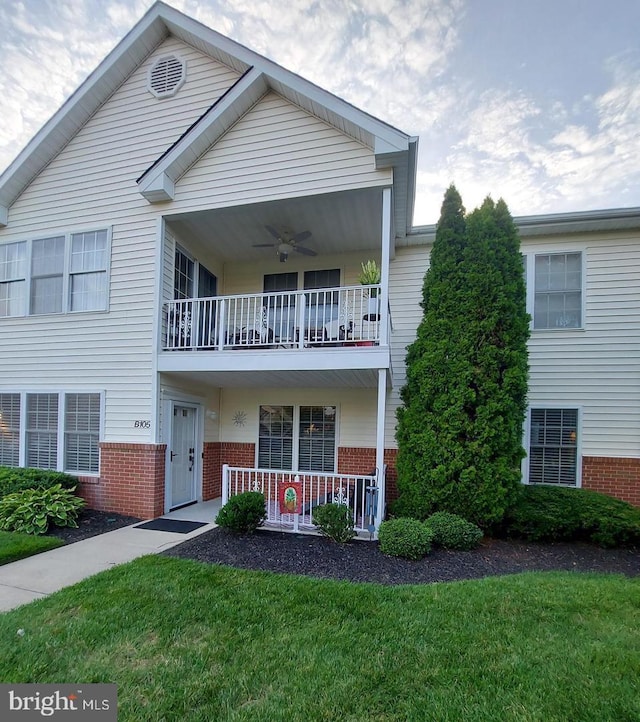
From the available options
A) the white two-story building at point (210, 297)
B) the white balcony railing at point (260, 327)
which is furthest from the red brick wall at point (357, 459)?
the white balcony railing at point (260, 327)

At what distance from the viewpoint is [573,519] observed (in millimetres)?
6367

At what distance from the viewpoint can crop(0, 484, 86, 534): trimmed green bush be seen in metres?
6.54

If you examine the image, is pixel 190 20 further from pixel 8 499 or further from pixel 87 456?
pixel 8 499

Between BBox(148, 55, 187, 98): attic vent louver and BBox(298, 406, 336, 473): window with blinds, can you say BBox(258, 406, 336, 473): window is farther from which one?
BBox(148, 55, 187, 98): attic vent louver

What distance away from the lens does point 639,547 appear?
6203mm

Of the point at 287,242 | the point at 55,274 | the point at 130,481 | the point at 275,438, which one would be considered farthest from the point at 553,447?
the point at 55,274

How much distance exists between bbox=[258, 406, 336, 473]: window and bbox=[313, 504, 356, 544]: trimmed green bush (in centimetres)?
318

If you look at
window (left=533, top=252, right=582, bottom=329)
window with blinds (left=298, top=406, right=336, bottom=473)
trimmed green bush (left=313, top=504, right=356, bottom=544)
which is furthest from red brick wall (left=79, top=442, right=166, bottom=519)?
window (left=533, top=252, right=582, bottom=329)

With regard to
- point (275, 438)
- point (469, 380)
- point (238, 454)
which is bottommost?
point (238, 454)

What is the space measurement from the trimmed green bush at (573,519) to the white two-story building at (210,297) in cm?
160

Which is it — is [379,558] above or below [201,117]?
below

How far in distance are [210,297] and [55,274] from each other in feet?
11.4

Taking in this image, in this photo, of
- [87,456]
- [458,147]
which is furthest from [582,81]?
[87,456]

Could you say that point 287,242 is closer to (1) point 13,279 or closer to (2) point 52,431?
(1) point 13,279
